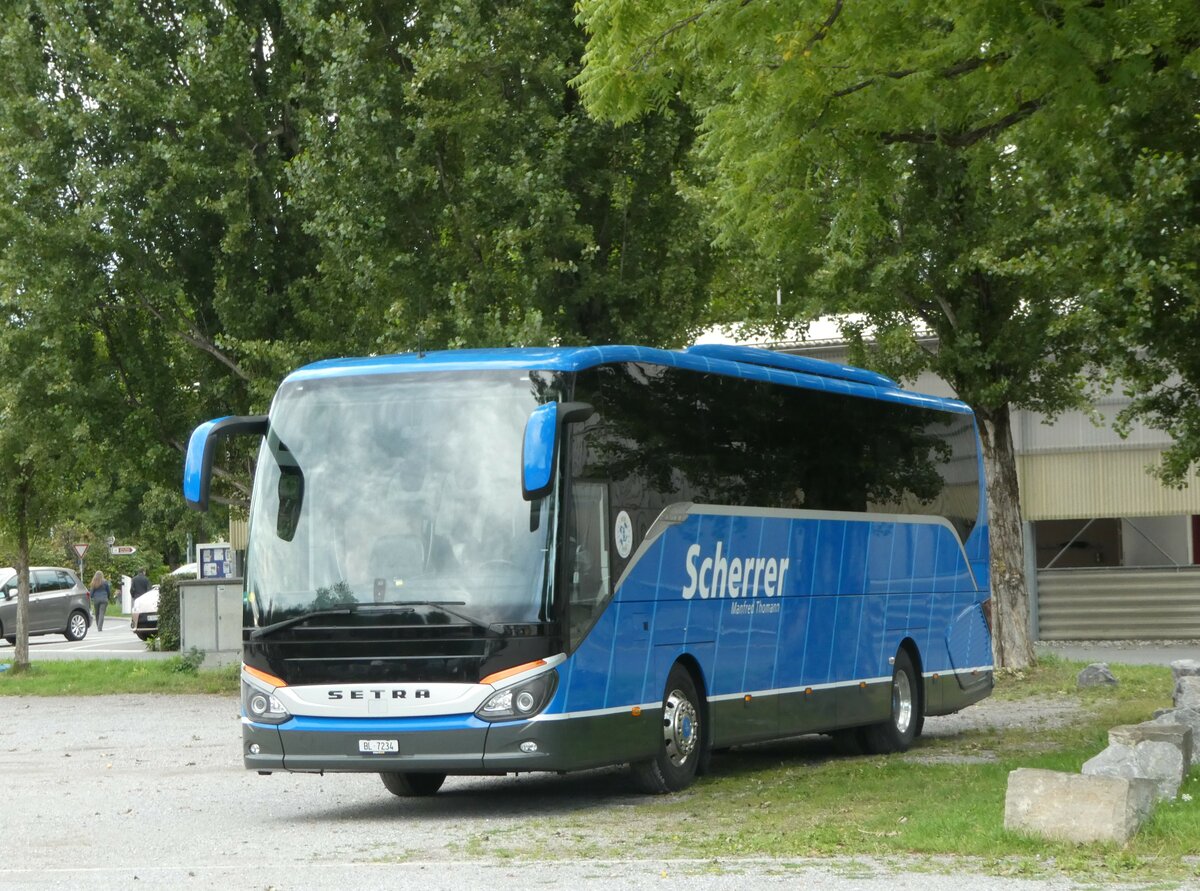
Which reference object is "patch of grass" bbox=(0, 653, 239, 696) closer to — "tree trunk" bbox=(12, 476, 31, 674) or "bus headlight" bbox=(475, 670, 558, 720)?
"tree trunk" bbox=(12, 476, 31, 674)

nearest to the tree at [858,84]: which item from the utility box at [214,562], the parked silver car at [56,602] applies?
the utility box at [214,562]

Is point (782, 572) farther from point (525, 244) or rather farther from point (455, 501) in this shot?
point (525, 244)

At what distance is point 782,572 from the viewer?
15633 millimetres

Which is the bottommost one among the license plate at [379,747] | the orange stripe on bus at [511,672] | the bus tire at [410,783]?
the bus tire at [410,783]

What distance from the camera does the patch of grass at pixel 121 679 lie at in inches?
1134

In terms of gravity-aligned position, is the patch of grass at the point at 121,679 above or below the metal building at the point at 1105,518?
below

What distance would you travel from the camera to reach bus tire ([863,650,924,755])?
17469 millimetres

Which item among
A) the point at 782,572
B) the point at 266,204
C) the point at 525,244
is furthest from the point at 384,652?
the point at 266,204

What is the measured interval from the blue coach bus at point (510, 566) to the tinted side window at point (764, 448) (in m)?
0.03

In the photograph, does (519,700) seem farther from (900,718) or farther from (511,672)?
(900,718)

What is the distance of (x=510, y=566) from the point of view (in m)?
12.5

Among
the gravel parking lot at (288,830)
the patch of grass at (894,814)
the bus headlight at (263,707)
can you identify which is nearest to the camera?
the gravel parking lot at (288,830)

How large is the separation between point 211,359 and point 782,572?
47.2 feet

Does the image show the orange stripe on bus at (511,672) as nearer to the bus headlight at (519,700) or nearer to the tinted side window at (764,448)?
the bus headlight at (519,700)
